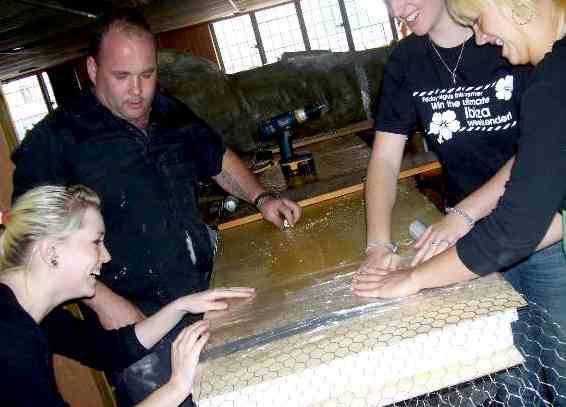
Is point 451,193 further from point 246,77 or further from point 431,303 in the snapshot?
point 246,77

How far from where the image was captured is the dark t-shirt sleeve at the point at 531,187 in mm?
950

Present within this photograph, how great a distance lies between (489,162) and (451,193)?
0.96ft

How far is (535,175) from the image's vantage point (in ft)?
3.24

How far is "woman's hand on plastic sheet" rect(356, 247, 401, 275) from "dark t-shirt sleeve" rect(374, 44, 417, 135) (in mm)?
506

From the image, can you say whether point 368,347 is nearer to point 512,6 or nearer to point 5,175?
point 512,6

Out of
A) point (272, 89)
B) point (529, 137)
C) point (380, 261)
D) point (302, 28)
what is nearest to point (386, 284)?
point (380, 261)

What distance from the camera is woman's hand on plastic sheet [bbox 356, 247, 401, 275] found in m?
A: 1.43

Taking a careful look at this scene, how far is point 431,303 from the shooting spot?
1.17 metres

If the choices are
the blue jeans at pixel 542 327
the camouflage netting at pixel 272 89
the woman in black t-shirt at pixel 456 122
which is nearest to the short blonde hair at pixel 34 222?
the woman in black t-shirt at pixel 456 122

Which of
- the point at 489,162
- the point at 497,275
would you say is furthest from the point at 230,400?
the point at 489,162

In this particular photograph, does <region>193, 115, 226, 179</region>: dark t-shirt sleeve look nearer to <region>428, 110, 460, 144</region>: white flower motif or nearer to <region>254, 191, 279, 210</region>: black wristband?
<region>254, 191, 279, 210</region>: black wristband

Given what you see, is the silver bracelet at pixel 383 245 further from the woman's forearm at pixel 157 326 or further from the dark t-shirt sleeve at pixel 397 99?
the woman's forearm at pixel 157 326

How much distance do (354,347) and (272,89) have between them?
5.26 metres

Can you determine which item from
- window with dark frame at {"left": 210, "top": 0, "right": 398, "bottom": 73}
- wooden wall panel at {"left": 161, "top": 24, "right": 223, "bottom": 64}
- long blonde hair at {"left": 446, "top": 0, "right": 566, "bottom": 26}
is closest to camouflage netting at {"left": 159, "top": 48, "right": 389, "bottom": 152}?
long blonde hair at {"left": 446, "top": 0, "right": 566, "bottom": 26}
